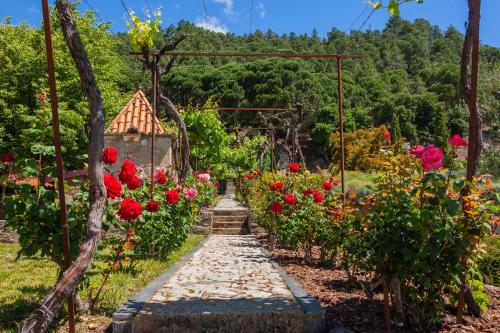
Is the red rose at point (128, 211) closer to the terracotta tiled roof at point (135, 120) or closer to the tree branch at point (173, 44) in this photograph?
the tree branch at point (173, 44)

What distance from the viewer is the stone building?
15.2 meters

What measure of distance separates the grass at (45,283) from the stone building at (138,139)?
7.49 m

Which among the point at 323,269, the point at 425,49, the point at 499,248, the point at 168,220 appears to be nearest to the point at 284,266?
the point at 323,269

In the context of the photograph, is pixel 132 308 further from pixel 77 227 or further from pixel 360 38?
pixel 360 38

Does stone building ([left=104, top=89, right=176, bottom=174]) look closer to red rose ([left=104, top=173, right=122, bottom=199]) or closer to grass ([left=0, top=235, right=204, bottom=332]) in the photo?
grass ([left=0, top=235, right=204, bottom=332])

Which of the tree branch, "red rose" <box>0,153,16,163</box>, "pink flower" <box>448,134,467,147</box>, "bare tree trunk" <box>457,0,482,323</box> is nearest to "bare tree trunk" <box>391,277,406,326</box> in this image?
"bare tree trunk" <box>457,0,482,323</box>

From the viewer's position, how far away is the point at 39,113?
13.2ft

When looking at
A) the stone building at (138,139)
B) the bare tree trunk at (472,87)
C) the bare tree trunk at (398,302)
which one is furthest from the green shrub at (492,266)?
the stone building at (138,139)

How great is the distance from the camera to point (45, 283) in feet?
17.6

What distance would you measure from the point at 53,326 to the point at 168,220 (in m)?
3.52

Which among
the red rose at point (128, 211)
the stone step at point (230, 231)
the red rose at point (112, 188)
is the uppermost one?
the red rose at point (112, 188)

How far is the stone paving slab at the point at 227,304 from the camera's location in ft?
12.3

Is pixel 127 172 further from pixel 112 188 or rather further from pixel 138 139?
pixel 138 139

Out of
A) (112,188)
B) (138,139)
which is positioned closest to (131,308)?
(112,188)
